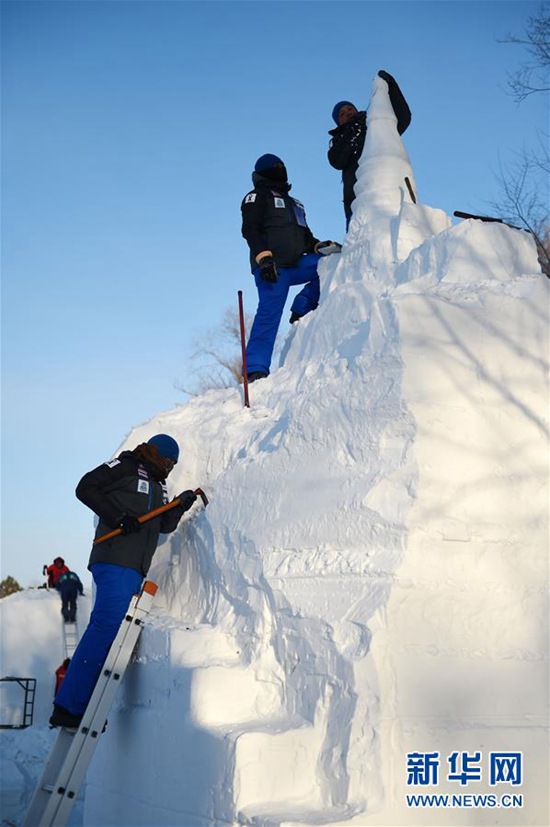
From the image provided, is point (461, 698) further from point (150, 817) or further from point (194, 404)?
point (194, 404)

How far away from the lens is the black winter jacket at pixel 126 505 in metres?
4.99

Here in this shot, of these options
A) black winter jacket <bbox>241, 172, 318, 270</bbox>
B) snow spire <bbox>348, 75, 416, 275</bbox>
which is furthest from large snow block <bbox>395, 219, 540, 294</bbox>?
black winter jacket <bbox>241, 172, 318, 270</bbox>

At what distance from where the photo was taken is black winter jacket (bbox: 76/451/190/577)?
4988mm

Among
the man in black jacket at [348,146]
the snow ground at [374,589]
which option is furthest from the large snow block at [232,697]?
the man in black jacket at [348,146]

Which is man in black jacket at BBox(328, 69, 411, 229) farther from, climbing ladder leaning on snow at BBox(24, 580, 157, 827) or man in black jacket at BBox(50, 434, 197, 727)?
climbing ladder leaning on snow at BBox(24, 580, 157, 827)

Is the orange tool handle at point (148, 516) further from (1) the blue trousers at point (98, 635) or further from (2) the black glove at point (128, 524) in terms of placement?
(1) the blue trousers at point (98, 635)

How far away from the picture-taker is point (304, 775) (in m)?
3.83

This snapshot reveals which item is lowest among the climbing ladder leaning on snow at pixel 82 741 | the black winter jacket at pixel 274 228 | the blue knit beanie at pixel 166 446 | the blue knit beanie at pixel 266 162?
the climbing ladder leaning on snow at pixel 82 741

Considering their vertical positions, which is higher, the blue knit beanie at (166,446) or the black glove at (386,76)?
the black glove at (386,76)

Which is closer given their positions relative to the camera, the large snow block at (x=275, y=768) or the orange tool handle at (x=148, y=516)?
the large snow block at (x=275, y=768)

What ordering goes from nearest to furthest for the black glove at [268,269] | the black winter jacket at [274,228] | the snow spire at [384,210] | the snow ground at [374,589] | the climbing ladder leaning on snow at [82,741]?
the snow ground at [374,589]
the climbing ladder leaning on snow at [82,741]
the snow spire at [384,210]
the black glove at [268,269]
the black winter jacket at [274,228]

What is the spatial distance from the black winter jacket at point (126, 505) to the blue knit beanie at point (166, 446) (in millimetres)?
230

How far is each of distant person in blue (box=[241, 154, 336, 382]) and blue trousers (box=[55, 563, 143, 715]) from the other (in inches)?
78.6

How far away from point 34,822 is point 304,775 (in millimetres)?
1710
